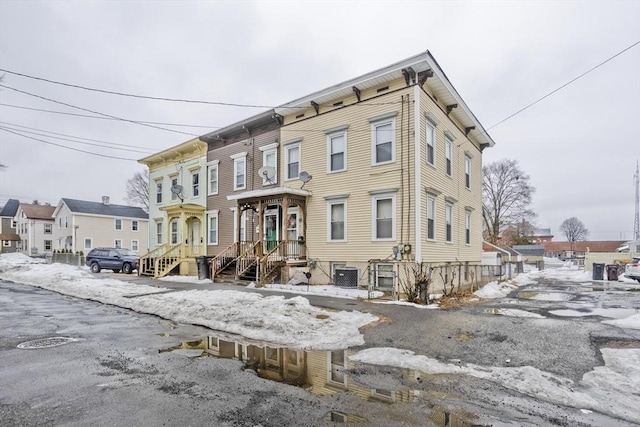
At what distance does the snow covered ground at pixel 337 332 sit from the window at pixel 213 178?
28.8ft

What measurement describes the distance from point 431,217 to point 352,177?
3.68 meters

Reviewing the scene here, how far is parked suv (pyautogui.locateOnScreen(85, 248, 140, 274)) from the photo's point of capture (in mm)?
23984

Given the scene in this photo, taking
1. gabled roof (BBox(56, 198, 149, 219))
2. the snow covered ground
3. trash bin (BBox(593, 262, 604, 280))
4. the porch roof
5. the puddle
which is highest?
gabled roof (BBox(56, 198, 149, 219))

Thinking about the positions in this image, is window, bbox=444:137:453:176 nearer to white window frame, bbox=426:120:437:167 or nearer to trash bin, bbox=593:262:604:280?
white window frame, bbox=426:120:437:167

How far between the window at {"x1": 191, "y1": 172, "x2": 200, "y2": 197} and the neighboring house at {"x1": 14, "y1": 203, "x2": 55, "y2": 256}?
3933 cm

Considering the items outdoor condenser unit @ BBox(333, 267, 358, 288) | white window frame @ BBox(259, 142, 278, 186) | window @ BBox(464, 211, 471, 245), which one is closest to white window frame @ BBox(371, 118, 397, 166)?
outdoor condenser unit @ BBox(333, 267, 358, 288)

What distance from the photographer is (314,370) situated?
17.0 feet

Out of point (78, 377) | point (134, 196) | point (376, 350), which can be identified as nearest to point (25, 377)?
point (78, 377)

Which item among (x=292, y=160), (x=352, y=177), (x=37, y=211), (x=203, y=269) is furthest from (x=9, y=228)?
(x=352, y=177)

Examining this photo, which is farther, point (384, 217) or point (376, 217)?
point (376, 217)

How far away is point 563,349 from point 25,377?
835cm

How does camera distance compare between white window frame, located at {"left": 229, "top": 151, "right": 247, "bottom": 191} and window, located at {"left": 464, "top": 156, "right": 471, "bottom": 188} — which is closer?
window, located at {"left": 464, "top": 156, "right": 471, "bottom": 188}

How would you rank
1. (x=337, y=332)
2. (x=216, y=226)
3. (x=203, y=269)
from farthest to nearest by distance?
(x=216, y=226) < (x=203, y=269) < (x=337, y=332)

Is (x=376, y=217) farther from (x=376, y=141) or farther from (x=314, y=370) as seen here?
(x=314, y=370)
